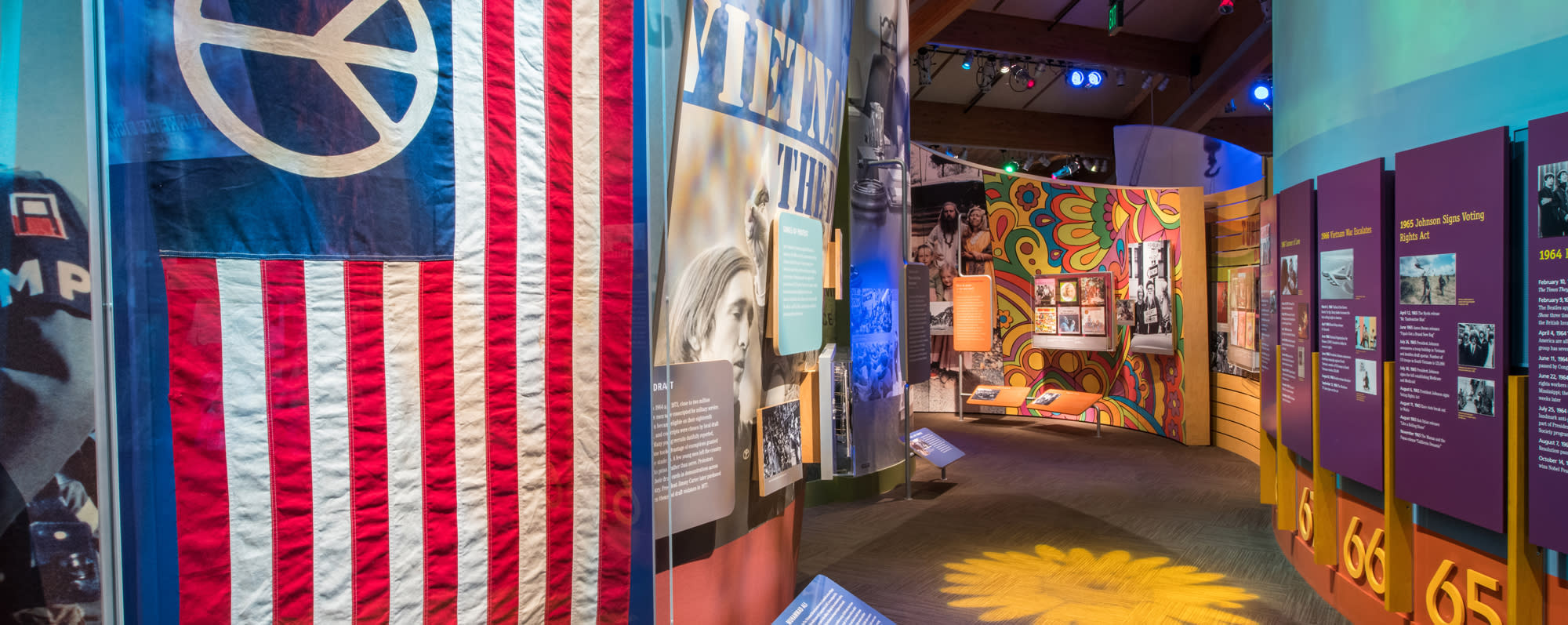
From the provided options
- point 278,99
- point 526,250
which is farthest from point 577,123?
point 278,99

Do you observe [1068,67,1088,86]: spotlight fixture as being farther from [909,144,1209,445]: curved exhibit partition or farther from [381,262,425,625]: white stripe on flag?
[381,262,425,625]: white stripe on flag

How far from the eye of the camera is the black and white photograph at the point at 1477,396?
2.75 meters

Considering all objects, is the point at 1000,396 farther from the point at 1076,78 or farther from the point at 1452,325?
the point at 1452,325

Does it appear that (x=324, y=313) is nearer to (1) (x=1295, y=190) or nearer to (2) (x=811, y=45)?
(2) (x=811, y=45)

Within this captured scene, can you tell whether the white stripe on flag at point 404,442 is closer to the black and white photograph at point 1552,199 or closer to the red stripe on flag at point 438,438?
the red stripe on flag at point 438,438

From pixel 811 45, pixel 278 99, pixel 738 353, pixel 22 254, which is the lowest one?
pixel 738 353

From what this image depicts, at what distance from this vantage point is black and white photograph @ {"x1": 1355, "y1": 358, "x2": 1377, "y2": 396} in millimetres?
3299

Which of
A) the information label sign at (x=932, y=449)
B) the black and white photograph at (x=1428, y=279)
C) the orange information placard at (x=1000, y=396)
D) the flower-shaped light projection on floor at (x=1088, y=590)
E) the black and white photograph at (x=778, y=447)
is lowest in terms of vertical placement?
Answer: the flower-shaped light projection on floor at (x=1088, y=590)

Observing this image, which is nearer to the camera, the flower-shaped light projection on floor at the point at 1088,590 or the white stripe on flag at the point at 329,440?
the white stripe on flag at the point at 329,440

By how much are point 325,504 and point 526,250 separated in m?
0.68

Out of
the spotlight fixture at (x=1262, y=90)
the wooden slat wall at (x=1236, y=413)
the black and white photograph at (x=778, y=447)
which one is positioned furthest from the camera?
the spotlight fixture at (x=1262, y=90)

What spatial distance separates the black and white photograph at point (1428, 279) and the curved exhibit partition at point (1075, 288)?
202 inches

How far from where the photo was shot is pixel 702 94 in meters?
2.40

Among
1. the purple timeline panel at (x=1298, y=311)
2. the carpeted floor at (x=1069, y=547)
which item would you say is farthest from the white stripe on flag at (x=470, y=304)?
the purple timeline panel at (x=1298, y=311)
